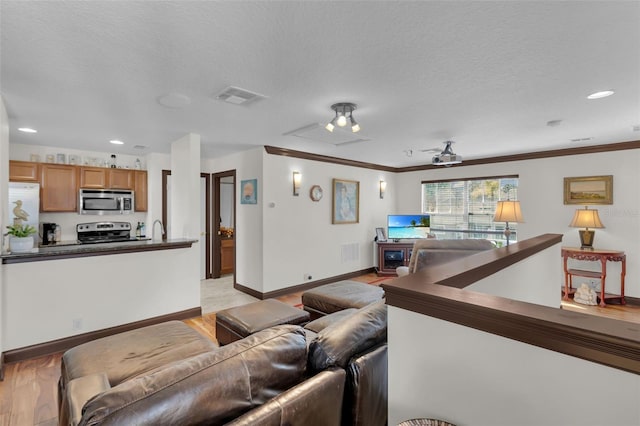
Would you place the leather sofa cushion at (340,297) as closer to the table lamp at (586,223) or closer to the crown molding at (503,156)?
the crown molding at (503,156)

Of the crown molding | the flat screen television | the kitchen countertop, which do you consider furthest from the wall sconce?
the flat screen television

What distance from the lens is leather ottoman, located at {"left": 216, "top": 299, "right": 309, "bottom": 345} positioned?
2.43 meters

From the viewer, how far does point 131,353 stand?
1.89 m

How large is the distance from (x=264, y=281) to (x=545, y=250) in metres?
3.51

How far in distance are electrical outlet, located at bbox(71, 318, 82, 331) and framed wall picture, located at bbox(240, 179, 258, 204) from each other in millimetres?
2519

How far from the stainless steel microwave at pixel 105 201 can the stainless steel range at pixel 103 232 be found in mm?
271

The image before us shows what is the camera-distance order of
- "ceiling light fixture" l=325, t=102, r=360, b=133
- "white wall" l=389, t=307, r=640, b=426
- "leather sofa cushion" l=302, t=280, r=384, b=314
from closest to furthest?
"white wall" l=389, t=307, r=640, b=426 → "ceiling light fixture" l=325, t=102, r=360, b=133 → "leather sofa cushion" l=302, t=280, r=384, b=314

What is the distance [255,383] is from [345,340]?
0.46 m

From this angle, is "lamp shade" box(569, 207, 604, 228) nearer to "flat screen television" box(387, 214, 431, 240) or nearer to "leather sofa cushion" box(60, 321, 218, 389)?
"flat screen television" box(387, 214, 431, 240)

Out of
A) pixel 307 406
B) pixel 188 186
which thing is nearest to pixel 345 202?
pixel 188 186

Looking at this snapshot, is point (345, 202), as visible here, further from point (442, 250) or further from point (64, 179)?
point (64, 179)

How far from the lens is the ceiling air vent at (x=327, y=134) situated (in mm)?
3549

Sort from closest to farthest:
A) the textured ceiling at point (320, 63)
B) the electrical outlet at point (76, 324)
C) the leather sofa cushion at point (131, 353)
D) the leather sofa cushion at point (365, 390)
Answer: the leather sofa cushion at point (365, 390) < the textured ceiling at point (320, 63) < the leather sofa cushion at point (131, 353) < the electrical outlet at point (76, 324)

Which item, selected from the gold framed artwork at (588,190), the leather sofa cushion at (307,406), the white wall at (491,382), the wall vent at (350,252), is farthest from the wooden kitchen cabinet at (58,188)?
the gold framed artwork at (588,190)
